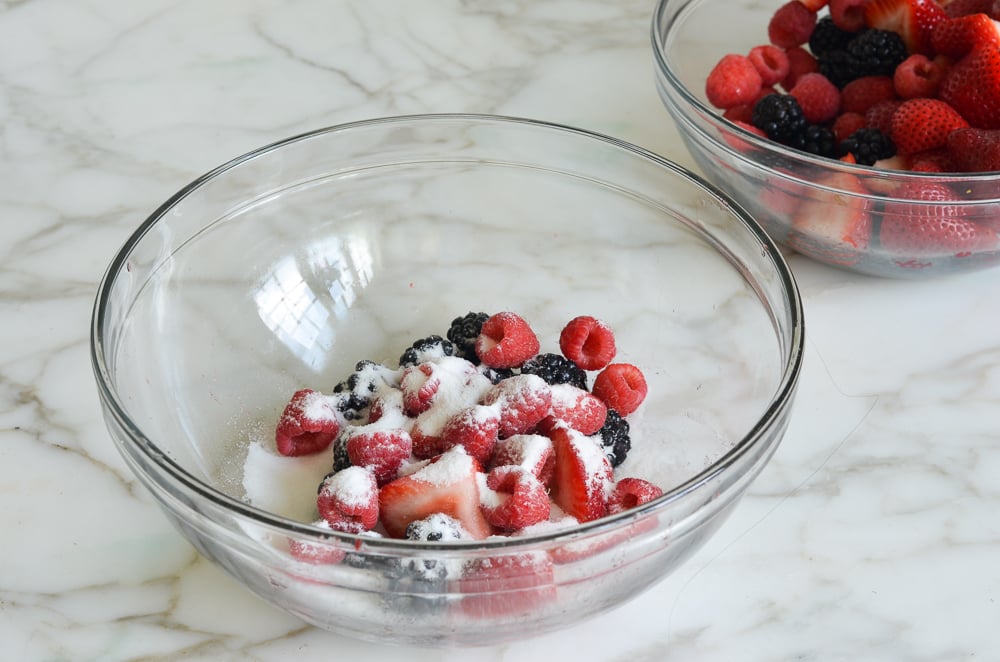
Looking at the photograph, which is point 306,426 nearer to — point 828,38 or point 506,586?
point 506,586

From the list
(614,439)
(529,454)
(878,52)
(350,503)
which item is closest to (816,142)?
(878,52)

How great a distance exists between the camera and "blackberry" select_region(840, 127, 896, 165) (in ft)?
4.25

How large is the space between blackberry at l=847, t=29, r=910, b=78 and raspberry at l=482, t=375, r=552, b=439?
2.20ft

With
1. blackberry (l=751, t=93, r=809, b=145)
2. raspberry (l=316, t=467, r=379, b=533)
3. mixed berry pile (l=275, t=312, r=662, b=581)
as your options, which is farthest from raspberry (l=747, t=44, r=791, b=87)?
raspberry (l=316, t=467, r=379, b=533)

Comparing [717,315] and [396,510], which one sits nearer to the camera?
[396,510]

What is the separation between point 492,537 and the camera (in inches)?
34.5

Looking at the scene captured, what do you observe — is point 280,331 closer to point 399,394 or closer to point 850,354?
point 399,394

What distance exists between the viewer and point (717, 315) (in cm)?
113

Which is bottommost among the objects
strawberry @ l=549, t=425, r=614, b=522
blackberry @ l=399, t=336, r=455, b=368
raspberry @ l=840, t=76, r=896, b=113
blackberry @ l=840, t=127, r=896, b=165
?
blackberry @ l=399, t=336, r=455, b=368

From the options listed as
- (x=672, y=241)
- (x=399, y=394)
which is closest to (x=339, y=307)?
(x=399, y=394)

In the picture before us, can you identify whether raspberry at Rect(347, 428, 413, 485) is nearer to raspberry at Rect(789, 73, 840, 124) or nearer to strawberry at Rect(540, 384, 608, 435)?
strawberry at Rect(540, 384, 608, 435)

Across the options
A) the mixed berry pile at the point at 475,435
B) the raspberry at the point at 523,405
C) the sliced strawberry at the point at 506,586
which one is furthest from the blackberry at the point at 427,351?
the sliced strawberry at the point at 506,586

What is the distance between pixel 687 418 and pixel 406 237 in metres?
0.39

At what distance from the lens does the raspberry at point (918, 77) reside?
1333mm
